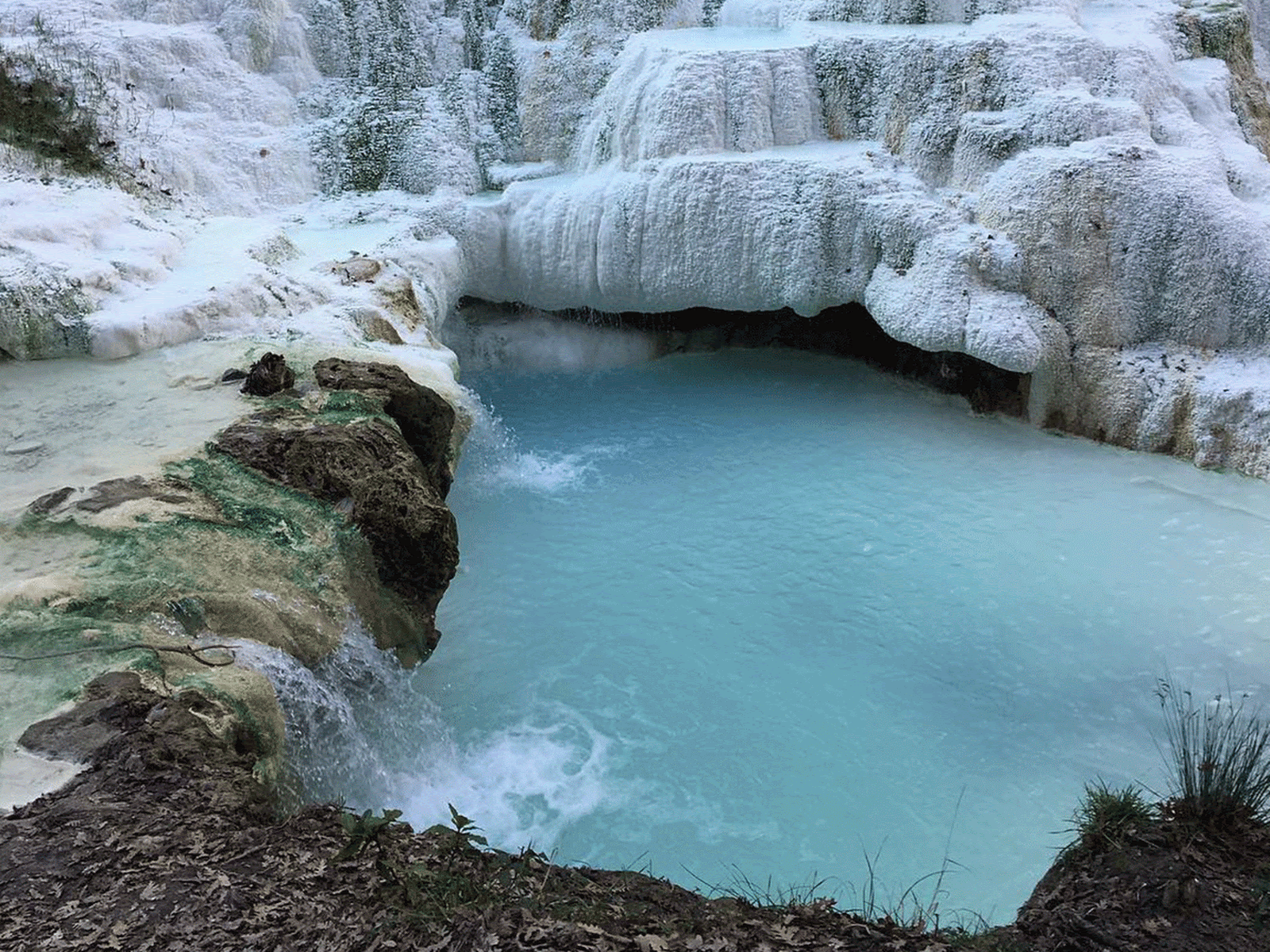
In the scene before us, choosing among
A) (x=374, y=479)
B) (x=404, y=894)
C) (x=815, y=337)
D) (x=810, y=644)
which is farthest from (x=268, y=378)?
(x=815, y=337)

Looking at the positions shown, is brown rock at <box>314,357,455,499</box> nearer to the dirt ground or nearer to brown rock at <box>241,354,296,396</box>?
brown rock at <box>241,354,296,396</box>

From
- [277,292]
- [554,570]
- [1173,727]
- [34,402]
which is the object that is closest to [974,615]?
[1173,727]

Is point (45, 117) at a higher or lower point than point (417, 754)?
higher

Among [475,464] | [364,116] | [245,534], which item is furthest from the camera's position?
[364,116]

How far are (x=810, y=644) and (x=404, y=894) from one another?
3.75 meters

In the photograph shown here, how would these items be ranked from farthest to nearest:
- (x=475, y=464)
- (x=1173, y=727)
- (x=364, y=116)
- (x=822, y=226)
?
(x=364, y=116) → (x=822, y=226) → (x=475, y=464) → (x=1173, y=727)

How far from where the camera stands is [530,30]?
38.3ft

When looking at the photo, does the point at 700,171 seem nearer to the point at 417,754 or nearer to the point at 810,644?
the point at 810,644

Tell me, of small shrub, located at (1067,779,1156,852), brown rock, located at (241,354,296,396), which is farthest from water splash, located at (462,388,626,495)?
small shrub, located at (1067,779,1156,852)

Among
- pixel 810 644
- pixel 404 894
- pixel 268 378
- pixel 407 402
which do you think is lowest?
pixel 810 644

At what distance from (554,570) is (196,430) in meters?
2.49

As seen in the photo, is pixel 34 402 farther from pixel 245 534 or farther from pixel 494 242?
pixel 494 242

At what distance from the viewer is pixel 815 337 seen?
428 inches

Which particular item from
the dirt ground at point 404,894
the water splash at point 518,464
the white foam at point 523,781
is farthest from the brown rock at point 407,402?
the dirt ground at point 404,894
